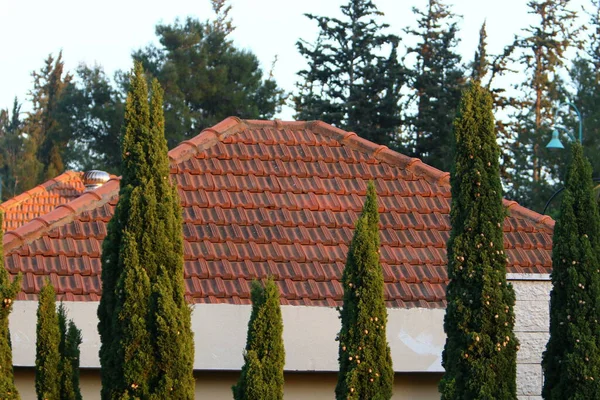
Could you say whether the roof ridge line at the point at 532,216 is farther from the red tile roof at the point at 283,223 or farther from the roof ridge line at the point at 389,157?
the roof ridge line at the point at 389,157

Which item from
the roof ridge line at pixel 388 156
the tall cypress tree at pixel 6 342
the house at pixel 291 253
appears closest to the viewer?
the tall cypress tree at pixel 6 342

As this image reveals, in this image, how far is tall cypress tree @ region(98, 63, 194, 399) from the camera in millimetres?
8680

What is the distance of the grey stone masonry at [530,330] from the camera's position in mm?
11828

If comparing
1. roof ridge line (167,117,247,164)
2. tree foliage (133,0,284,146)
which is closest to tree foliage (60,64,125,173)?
tree foliage (133,0,284,146)

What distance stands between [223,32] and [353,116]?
11.1 metres

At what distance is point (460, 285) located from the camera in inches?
353

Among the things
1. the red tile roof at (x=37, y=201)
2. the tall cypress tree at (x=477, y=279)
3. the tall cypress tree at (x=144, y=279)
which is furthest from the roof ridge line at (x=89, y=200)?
the red tile roof at (x=37, y=201)

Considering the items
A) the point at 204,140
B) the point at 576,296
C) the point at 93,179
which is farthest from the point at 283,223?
the point at 93,179

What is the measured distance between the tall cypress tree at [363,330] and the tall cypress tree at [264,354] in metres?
0.57

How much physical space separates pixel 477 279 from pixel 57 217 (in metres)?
5.56

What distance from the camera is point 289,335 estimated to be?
37.9 feet

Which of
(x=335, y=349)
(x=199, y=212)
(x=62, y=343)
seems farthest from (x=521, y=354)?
(x=62, y=343)

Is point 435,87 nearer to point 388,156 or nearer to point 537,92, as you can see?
point 537,92

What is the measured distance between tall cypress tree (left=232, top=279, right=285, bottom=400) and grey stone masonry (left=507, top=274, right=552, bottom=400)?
397cm
